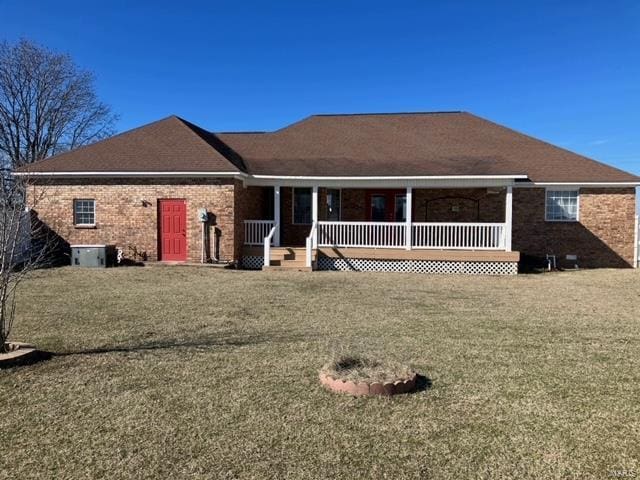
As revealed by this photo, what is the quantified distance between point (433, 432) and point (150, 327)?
4900 mm

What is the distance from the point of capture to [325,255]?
1611 cm

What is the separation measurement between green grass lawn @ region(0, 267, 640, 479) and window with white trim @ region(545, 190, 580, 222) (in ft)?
30.5

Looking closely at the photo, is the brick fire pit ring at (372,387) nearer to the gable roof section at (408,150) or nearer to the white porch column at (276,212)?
the gable roof section at (408,150)

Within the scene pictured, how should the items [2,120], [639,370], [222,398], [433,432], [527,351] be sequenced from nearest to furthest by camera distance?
[433,432] → [222,398] → [639,370] → [527,351] → [2,120]

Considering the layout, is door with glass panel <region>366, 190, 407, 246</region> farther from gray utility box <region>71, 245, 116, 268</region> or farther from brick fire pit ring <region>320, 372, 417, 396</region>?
brick fire pit ring <region>320, 372, 417, 396</region>

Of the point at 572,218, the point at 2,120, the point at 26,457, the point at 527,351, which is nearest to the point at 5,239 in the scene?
the point at 26,457

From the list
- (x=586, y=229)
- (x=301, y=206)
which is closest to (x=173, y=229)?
(x=301, y=206)

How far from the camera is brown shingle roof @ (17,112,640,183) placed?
1645cm

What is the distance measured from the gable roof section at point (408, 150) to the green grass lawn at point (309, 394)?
830 centimetres

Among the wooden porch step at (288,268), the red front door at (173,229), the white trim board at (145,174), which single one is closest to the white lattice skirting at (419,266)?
the wooden porch step at (288,268)

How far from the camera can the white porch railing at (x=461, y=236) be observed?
1555 centimetres

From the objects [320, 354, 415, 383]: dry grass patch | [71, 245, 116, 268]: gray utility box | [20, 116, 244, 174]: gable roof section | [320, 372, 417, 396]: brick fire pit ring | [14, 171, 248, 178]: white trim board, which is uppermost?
[20, 116, 244, 174]: gable roof section

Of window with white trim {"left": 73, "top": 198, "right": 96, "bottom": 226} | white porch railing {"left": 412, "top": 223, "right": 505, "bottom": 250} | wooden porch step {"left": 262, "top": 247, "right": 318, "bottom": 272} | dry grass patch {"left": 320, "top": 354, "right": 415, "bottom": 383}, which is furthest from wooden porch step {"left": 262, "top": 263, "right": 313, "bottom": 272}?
dry grass patch {"left": 320, "top": 354, "right": 415, "bottom": 383}

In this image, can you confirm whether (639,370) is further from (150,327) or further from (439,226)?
(439,226)
